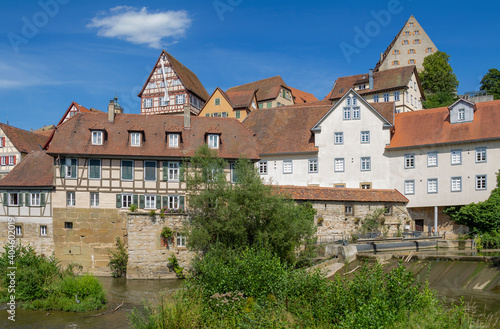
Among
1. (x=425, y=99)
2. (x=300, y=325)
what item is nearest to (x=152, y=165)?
(x=300, y=325)

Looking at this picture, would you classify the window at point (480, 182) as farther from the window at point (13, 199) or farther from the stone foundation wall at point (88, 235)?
the window at point (13, 199)

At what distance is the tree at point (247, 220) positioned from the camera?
24.6 metres

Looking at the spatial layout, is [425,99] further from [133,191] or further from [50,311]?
[50,311]

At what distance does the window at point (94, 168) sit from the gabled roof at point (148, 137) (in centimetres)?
57

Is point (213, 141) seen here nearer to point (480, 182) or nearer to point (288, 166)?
point (288, 166)

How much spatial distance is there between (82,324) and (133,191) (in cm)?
1216

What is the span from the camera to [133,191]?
30.3 m

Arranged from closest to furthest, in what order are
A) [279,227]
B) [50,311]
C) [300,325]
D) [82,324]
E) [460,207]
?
[300,325], [82,324], [50,311], [279,227], [460,207]

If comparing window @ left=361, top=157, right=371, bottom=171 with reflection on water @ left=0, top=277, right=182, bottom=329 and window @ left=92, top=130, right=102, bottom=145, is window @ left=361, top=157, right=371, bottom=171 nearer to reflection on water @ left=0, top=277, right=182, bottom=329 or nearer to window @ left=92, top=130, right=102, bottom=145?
window @ left=92, top=130, right=102, bottom=145

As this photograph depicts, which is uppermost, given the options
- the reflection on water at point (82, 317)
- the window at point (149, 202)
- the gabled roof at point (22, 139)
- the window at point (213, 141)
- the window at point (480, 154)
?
the gabled roof at point (22, 139)

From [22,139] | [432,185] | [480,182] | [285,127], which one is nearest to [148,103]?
[22,139]

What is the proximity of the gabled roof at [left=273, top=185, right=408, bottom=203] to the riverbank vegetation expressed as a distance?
13.0 metres
